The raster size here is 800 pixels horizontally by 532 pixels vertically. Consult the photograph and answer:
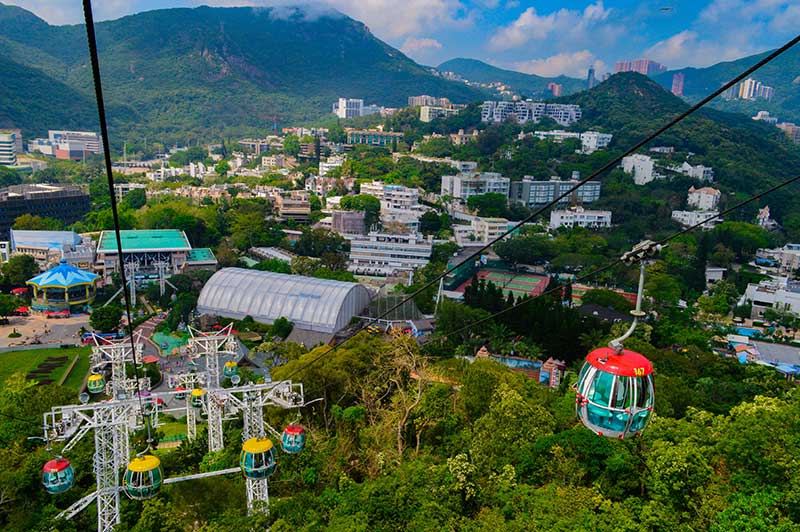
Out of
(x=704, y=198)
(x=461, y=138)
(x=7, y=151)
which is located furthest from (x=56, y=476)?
(x=7, y=151)

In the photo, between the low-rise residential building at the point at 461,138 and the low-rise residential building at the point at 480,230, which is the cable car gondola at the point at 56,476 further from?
the low-rise residential building at the point at 461,138

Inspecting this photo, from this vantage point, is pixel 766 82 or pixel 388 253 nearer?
pixel 388 253

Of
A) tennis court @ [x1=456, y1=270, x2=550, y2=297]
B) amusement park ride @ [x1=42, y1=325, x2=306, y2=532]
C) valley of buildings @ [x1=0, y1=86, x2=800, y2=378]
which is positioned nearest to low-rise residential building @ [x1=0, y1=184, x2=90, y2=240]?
valley of buildings @ [x1=0, y1=86, x2=800, y2=378]

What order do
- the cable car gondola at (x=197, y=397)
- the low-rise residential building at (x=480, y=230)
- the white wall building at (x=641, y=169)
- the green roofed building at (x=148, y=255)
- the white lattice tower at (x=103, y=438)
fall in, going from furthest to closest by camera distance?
the white wall building at (x=641, y=169) < the low-rise residential building at (x=480, y=230) < the green roofed building at (x=148, y=255) < the cable car gondola at (x=197, y=397) < the white lattice tower at (x=103, y=438)

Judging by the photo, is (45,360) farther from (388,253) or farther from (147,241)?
(388,253)

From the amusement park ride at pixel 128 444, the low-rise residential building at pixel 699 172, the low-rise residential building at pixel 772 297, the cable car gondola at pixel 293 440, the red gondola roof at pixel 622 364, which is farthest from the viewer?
the low-rise residential building at pixel 699 172

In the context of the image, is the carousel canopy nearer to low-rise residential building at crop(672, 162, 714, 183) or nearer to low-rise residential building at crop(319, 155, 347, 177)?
low-rise residential building at crop(319, 155, 347, 177)

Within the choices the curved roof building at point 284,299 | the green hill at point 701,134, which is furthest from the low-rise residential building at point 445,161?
the curved roof building at point 284,299
